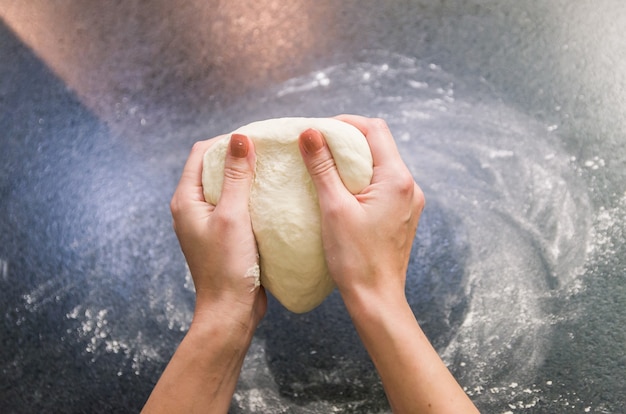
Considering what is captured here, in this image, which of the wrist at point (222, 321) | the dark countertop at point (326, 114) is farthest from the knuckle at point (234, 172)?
the dark countertop at point (326, 114)

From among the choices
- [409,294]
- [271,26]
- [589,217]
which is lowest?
[409,294]

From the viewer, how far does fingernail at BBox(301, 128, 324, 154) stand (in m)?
0.85

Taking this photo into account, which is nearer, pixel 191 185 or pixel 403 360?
pixel 403 360

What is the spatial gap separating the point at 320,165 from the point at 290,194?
0.08 metres

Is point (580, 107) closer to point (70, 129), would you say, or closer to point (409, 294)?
point (409, 294)

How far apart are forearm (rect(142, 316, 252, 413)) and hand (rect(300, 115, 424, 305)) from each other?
21 cm

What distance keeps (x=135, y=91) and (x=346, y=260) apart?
754mm

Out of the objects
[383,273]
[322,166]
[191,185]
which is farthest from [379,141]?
[191,185]

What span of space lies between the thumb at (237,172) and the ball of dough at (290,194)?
2 cm

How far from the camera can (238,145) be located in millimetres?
862

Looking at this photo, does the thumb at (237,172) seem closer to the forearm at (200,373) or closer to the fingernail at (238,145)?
the fingernail at (238,145)

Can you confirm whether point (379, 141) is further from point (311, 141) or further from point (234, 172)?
point (234, 172)

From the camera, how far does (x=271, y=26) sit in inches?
50.3

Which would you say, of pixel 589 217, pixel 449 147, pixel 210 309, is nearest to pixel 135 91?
pixel 210 309
